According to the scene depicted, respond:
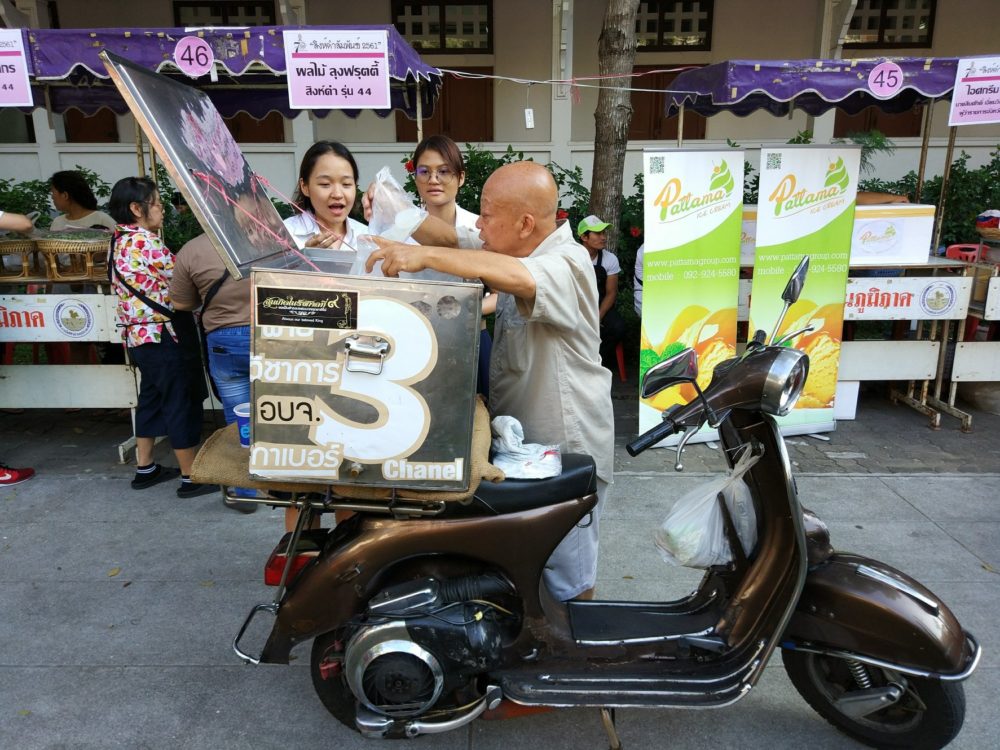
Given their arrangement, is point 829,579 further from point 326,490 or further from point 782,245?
point 782,245

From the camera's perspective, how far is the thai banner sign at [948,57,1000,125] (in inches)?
206

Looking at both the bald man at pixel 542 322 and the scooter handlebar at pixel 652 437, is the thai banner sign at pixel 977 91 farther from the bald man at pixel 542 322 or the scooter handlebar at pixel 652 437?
the scooter handlebar at pixel 652 437

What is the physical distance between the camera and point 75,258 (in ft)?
15.7

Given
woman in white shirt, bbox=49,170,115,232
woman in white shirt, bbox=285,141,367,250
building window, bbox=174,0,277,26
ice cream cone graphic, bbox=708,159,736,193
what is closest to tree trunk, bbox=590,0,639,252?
ice cream cone graphic, bbox=708,159,736,193

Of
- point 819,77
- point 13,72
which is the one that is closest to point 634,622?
point 819,77

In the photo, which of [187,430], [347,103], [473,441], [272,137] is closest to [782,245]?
[347,103]

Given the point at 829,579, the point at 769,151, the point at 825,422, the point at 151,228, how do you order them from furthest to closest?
1. the point at 825,422
2. the point at 769,151
3. the point at 151,228
4. the point at 829,579

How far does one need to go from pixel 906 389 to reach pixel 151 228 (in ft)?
19.4

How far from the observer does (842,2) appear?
11086mm

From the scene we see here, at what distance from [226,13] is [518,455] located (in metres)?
11.9

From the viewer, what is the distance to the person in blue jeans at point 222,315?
11.8ft

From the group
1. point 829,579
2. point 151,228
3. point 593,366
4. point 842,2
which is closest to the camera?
point 829,579

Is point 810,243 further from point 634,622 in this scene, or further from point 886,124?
point 886,124

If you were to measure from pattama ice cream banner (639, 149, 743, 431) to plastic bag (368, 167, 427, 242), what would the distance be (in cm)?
262
